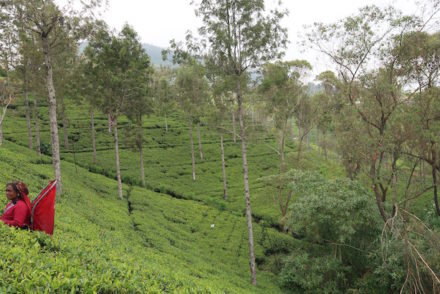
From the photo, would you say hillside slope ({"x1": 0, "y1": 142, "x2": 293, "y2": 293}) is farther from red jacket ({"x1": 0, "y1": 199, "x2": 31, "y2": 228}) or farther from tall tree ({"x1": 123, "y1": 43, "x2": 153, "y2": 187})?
tall tree ({"x1": 123, "y1": 43, "x2": 153, "y2": 187})

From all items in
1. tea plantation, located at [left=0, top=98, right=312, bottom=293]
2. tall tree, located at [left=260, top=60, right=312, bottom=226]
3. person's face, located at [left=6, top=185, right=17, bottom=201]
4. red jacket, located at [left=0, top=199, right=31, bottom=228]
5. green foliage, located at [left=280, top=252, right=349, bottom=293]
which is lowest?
green foliage, located at [left=280, top=252, right=349, bottom=293]

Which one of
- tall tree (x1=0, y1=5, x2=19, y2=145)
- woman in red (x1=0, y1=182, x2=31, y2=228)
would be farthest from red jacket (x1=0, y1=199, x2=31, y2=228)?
tall tree (x1=0, y1=5, x2=19, y2=145)

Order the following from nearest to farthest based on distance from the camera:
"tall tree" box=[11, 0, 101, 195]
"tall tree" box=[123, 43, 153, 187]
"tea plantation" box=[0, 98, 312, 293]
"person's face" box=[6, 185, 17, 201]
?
"tea plantation" box=[0, 98, 312, 293] < "person's face" box=[6, 185, 17, 201] < "tall tree" box=[11, 0, 101, 195] < "tall tree" box=[123, 43, 153, 187]

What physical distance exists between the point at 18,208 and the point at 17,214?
169 mm

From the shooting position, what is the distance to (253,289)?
68.0 feet

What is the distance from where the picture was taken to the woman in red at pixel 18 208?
848cm

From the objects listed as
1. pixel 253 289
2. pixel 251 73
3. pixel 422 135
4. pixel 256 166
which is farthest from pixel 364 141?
pixel 256 166

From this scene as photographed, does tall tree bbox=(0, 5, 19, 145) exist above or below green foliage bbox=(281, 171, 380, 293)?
above

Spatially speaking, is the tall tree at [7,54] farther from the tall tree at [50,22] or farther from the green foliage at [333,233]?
the green foliage at [333,233]

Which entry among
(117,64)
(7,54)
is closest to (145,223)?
(117,64)

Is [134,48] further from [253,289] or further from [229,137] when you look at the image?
[229,137]

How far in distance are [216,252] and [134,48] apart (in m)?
21.9

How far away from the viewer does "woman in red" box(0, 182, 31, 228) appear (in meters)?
8.48

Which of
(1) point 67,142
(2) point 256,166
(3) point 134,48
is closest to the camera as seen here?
(3) point 134,48
